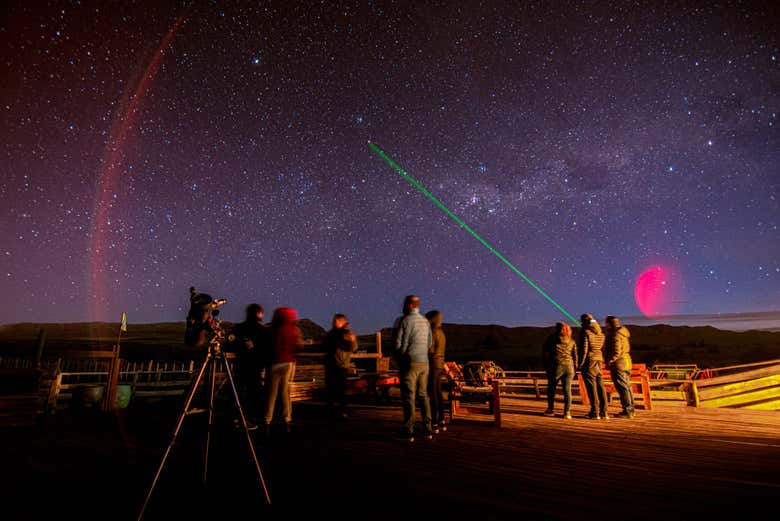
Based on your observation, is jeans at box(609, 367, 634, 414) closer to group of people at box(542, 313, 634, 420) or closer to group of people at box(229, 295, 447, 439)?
group of people at box(542, 313, 634, 420)

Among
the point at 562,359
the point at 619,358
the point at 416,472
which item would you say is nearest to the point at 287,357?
the point at 416,472

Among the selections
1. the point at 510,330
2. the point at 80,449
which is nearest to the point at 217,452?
the point at 80,449

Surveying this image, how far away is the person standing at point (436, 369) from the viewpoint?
6609 mm

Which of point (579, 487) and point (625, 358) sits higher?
point (625, 358)

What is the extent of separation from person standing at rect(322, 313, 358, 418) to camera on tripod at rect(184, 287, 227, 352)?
15.4ft

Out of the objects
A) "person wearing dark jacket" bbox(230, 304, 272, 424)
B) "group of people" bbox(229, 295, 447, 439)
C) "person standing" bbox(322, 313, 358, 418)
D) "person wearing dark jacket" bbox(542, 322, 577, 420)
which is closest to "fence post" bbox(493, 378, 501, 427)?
"group of people" bbox(229, 295, 447, 439)

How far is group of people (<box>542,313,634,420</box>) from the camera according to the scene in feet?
25.6

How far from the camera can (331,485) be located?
3711 mm

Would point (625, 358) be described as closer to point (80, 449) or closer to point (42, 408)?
point (80, 449)

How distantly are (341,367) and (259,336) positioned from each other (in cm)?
287

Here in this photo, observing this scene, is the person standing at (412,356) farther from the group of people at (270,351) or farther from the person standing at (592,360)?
the person standing at (592,360)

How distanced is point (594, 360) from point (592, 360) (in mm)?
40

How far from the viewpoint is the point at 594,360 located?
26.3ft

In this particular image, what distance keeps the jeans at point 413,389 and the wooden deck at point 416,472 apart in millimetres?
351
